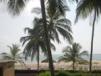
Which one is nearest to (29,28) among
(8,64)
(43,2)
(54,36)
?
(54,36)

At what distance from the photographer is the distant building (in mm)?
20719

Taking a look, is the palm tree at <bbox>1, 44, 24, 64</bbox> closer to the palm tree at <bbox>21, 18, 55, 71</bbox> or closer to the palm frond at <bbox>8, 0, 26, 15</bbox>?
the palm tree at <bbox>21, 18, 55, 71</bbox>

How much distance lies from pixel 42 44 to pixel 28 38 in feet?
6.33

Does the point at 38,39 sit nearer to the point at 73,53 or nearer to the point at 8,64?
the point at 73,53

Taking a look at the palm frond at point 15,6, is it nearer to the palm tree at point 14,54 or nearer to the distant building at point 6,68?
the distant building at point 6,68

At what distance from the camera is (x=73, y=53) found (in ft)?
142

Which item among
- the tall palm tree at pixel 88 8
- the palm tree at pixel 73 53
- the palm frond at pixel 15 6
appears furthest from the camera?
the palm tree at pixel 73 53

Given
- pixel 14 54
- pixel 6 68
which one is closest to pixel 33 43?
pixel 14 54

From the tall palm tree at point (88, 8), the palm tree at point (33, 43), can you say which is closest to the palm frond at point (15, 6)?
the tall palm tree at point (88, 8)

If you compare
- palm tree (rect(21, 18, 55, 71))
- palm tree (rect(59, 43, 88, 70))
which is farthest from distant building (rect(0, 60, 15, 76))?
palm tree (rect(59, 43, 88, 70))

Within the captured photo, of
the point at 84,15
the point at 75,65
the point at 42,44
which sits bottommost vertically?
the point at 75,65

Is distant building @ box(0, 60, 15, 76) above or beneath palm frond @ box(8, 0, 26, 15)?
beneath

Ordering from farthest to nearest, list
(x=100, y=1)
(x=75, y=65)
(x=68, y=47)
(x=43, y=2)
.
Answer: (x=75, y=65) < (x=68, y=47) < (x=100, y=1) < (x=43, y=2)

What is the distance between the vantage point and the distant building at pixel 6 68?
20.7m
